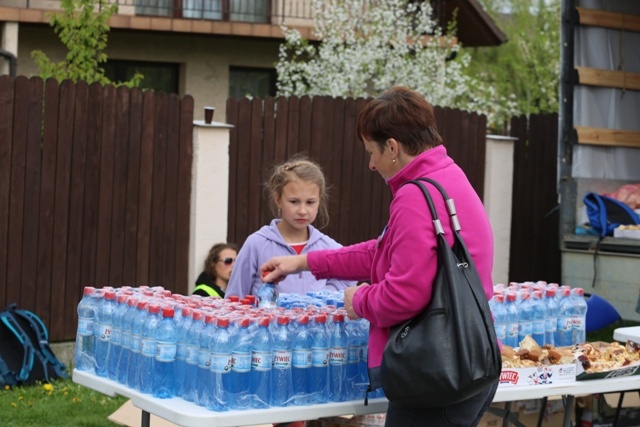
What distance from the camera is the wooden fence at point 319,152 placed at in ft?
35.7

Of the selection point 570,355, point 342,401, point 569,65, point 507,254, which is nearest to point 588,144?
point 569,65

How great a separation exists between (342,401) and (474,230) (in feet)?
3.24

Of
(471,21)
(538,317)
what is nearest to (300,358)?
(538,317)

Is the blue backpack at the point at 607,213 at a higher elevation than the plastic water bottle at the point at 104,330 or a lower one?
higher

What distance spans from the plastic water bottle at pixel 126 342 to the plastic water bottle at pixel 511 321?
1.87 metres

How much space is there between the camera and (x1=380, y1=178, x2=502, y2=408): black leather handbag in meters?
4.11

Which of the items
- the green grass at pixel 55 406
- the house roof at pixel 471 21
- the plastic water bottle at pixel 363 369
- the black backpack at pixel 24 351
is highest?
the house roof at pixel 471 21

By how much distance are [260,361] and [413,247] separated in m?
0.84

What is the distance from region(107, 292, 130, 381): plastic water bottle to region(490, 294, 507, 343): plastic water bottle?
70.9 inches

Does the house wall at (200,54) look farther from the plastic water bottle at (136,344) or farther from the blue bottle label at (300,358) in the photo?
the blue bottle label at (300,358)

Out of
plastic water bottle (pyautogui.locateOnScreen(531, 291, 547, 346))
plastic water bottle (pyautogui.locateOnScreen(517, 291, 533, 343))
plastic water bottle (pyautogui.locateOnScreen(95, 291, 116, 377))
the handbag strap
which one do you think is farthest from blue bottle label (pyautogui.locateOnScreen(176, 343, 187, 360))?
plastic water bottle (pyautogui.locateOnScreen(531, 291, 547, 346))

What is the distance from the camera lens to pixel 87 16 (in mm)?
13617

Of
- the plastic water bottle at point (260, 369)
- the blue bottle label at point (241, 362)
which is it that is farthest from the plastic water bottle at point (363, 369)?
the blue bottle label at point (241, 362)

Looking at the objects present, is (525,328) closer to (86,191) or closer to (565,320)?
(565,320)
